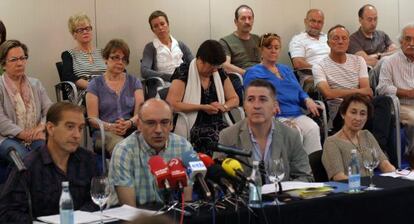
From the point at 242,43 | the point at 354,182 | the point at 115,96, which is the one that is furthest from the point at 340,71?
the point at 354,182

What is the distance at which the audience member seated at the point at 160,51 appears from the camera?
263 inches

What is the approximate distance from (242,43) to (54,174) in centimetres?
408

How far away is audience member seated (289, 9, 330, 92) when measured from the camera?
24.2ft

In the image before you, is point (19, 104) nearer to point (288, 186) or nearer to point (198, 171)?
point (288, 186)

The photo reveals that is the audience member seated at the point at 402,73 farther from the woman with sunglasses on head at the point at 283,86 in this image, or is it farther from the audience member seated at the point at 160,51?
the audience member seated at the point at 160,51

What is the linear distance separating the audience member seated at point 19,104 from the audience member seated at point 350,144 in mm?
1933

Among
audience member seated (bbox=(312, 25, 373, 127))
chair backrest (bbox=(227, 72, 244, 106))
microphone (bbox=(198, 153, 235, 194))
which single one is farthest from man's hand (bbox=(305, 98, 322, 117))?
microphone (bbox=(198, 153, 235, 194))

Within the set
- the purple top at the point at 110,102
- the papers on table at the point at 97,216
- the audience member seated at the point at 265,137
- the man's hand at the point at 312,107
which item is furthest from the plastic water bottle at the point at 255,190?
the man's hand at the point at 312,107

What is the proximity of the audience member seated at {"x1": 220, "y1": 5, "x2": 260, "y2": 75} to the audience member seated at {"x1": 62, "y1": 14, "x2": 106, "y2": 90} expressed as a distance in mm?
1382

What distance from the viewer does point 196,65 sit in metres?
5.81

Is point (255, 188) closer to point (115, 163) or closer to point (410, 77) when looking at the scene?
point (115, 163)

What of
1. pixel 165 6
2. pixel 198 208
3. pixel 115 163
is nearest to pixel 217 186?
pixel 198 208

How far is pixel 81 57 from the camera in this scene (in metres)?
6.23

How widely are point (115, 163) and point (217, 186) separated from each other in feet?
2.64
